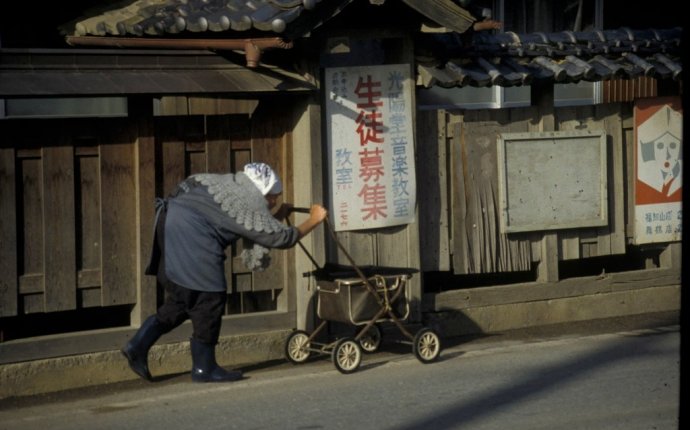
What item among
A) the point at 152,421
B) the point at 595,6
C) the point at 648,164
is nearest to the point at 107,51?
the point at 152,421

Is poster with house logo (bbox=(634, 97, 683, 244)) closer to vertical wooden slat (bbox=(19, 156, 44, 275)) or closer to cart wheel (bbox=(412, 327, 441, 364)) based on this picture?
cart wheel (bbox=(412, 327, 441, 364))

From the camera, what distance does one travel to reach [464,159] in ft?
40.3

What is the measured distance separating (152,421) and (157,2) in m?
4.33

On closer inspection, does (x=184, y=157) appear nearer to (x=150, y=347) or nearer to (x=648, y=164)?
(x=150, y=347)

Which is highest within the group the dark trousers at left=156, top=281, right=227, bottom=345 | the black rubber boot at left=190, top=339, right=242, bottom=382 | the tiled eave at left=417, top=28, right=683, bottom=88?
the tiled eave at left=417, top=28, right=683, bottom=88

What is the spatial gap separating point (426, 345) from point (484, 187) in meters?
2.26

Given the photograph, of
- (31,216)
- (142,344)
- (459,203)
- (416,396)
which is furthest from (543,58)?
(31,216)

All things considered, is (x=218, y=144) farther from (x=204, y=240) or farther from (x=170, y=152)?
(x=204, y=240)

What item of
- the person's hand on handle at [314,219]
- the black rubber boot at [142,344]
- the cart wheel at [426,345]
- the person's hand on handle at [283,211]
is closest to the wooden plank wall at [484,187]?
the cart wheel at [426,345]

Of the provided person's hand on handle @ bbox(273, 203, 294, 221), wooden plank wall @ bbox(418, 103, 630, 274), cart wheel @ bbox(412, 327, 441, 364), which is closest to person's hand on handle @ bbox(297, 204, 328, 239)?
person's hand on handle @ bbox(273, 203, 294, 221)

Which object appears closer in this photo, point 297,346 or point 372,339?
point 297,346

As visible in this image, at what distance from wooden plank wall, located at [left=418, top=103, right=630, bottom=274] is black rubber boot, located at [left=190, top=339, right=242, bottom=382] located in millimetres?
2836

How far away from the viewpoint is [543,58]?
12.5 metres

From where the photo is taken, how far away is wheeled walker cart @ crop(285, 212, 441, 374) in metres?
10.4
